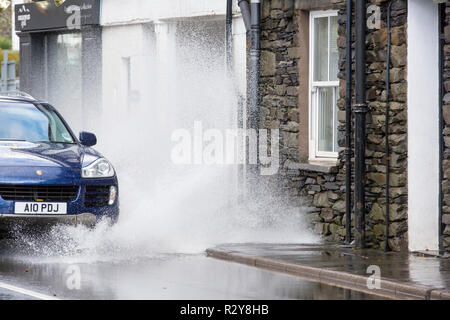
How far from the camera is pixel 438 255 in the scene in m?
13.8

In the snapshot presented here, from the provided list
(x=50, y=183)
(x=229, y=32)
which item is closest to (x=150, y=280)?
(x=50, y=183)

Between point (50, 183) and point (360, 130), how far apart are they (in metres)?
4.05

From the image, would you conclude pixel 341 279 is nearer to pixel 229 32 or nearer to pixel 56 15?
pixel 229 32

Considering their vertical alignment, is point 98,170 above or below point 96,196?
above

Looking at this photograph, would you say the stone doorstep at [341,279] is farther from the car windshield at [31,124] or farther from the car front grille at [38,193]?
the car windshield at [31,124]

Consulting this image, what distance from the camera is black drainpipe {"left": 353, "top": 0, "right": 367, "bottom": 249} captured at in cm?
1453

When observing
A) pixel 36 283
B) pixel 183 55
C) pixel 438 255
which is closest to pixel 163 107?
pixel 183 55

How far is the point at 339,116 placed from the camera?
51.5 feet

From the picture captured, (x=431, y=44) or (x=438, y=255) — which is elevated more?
(x=431, y=44)

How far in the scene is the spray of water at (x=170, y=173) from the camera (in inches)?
578

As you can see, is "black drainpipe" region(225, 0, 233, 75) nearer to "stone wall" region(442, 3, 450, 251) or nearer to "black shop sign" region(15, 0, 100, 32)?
"stone wall" region(442, 3, 450, 251)
